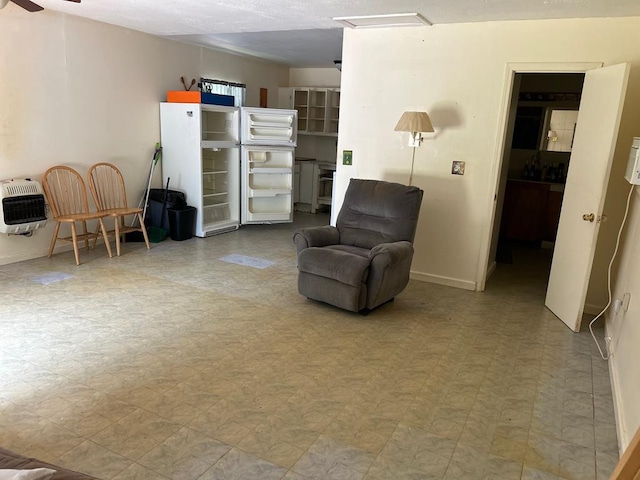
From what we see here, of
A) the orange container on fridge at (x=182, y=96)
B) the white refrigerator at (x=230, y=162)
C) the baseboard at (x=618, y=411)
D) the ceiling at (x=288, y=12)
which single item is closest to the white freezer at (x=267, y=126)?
the white refrigerator at (x=230, y=162)

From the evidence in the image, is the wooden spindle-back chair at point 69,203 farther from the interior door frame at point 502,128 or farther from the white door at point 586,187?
the white door at point 586,187

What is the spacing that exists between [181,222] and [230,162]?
1.22 m

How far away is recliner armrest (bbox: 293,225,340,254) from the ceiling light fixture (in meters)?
1.84

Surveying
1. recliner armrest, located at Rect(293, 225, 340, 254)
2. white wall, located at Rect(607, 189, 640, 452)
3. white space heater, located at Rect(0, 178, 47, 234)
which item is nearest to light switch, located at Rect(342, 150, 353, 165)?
recliner armrest, located at Rect(293, 225, 340, 254)

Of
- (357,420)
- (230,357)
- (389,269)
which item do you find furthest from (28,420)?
(389,269)

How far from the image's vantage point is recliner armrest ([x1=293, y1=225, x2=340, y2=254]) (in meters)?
3.86

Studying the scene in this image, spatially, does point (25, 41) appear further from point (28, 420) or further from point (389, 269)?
point (389, 269)

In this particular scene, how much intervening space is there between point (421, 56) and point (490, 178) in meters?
1.27

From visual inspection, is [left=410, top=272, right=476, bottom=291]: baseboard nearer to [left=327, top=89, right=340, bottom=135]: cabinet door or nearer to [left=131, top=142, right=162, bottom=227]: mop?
[left=131, top=142, right=162, bottom=227]: mop

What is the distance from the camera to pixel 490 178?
410 centimetres

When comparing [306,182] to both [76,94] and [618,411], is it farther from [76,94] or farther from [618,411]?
[618,411]

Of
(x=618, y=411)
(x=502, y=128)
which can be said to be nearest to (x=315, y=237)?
(x=502, y=128)

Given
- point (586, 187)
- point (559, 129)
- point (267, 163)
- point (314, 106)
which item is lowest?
point (267, 163)

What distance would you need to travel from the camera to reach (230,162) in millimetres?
6324
